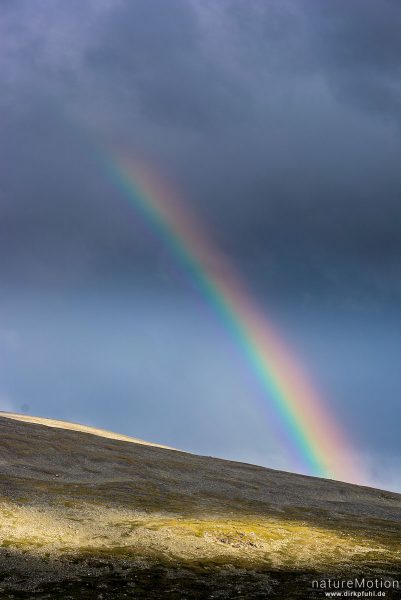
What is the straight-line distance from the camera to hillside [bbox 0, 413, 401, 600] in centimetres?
3756

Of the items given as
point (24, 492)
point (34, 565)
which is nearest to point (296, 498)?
point (24, 492)

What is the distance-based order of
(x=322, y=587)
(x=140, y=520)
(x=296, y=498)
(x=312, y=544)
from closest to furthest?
1. (x=322, y=587)
2. (x=312, y=544)
3. (x=140, y=520)
4. (x=296, y=498)

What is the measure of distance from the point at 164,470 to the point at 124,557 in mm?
74370

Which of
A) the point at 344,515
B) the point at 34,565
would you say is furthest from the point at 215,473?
the point at 34,565

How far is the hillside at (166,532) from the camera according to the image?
37562mm

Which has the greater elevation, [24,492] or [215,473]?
[215,473]

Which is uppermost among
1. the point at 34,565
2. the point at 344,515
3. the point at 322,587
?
the point at 344,515

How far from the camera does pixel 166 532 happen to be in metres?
56.2

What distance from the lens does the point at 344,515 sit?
3514 inches

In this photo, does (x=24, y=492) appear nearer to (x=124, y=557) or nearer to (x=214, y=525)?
(x=214, y=525)

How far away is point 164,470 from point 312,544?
2514 inches

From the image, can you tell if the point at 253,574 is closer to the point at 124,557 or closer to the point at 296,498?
the point at 124,557

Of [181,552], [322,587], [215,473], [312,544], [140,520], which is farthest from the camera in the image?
[215,473]

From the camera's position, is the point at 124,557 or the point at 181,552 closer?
the point at 124,557
